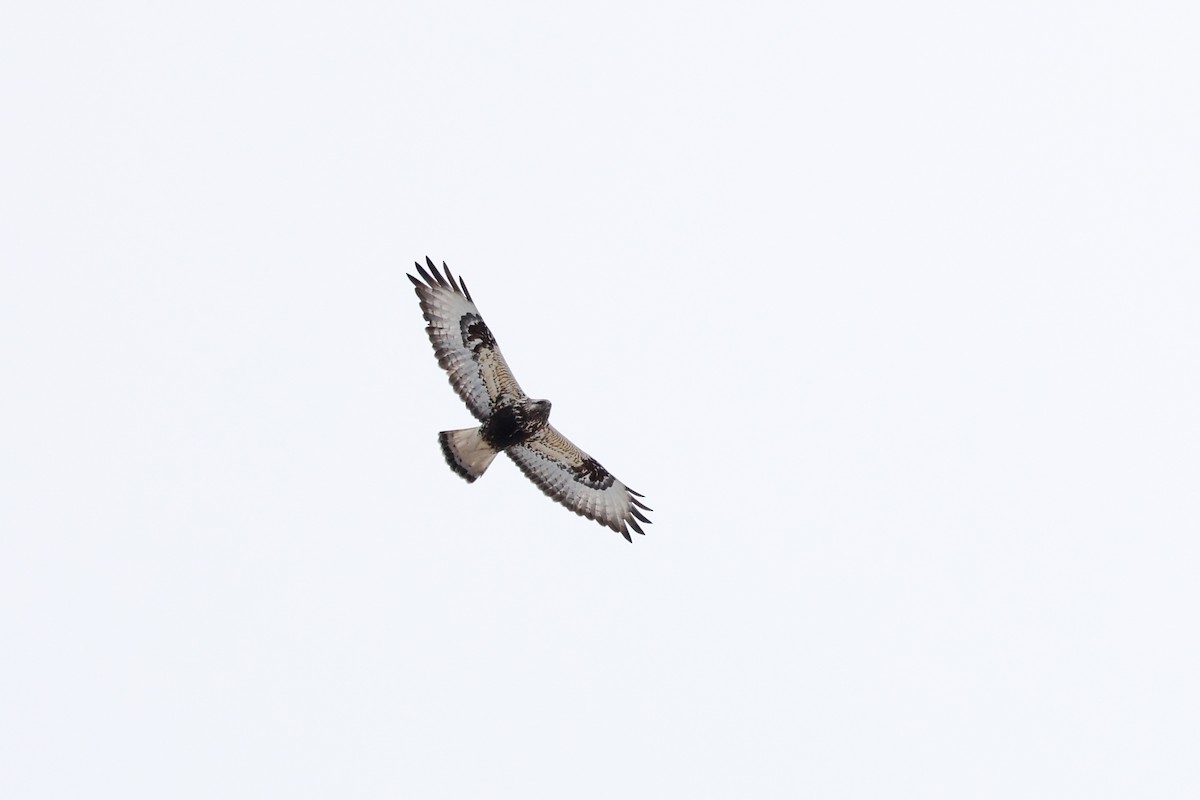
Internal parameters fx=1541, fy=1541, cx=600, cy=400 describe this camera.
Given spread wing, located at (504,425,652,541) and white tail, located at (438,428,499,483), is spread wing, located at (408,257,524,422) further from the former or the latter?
spread wing, located at (504,425,652,541)

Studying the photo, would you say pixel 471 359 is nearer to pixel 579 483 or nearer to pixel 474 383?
pixel 474 383

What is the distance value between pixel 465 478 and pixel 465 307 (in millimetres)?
2159

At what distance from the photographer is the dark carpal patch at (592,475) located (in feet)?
66.4

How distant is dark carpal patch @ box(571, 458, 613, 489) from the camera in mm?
20234

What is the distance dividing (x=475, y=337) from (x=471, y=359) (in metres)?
0.28

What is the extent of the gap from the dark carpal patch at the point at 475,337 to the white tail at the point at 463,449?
1044 millimetres

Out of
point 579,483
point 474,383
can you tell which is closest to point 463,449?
point 474,383

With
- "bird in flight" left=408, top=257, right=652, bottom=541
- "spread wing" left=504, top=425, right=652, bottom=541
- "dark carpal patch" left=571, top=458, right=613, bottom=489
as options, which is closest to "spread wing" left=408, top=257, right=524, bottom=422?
"bird in flight" left=408, top=257, right=652, bottom=541

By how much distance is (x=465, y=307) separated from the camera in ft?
63.7

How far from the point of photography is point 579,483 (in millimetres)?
20391

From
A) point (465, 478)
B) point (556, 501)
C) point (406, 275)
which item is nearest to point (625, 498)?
point (556, 501)

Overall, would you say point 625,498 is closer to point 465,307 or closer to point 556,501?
point 556,501

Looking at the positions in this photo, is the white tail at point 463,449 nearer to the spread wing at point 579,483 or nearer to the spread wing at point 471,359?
the spread wing at point 471,359

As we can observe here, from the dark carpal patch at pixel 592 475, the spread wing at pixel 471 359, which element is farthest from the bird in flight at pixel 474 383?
the dark carpal patch at pixel 592 475
